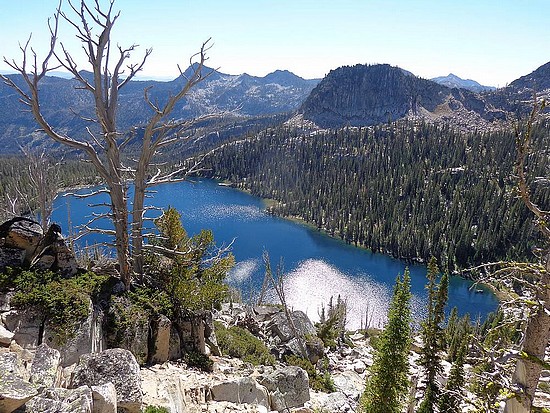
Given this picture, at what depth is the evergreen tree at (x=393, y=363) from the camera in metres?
18.2

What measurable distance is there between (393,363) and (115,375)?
44.3 feet

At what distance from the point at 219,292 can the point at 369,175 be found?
142152 mm

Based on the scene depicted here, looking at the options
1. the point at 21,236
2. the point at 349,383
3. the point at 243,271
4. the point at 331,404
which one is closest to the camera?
the point at 21,236

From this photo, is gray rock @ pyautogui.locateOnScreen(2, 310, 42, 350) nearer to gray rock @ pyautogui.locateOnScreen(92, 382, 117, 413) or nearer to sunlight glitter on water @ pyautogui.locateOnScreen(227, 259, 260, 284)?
gray rock @ pyautogui.locateOnScreen(92, 382, 117, 413)

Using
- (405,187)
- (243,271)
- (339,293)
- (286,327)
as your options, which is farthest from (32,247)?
(405,187)

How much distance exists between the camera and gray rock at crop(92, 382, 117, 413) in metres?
8.42

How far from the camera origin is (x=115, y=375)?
387 inches

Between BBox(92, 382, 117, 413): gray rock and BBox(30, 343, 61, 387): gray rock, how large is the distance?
1046mm

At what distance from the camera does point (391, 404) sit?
59.2 feet

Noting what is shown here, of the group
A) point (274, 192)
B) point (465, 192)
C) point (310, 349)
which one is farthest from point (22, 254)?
point (274, 192)

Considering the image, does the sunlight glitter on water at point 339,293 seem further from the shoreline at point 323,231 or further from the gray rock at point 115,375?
the gray rock at point 115,375

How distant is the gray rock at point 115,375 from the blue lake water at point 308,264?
1328 inches

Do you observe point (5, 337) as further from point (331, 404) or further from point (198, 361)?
point (331, 404)

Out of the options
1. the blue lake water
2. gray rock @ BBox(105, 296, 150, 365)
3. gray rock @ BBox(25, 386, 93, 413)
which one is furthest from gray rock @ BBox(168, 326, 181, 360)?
the blue lake water
